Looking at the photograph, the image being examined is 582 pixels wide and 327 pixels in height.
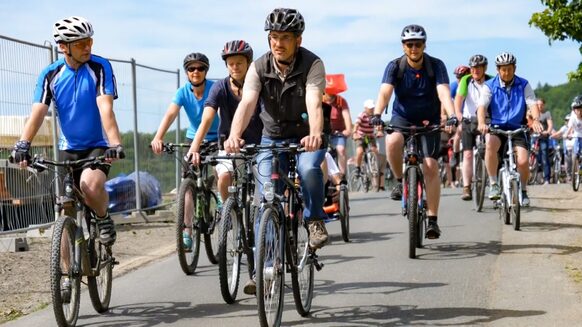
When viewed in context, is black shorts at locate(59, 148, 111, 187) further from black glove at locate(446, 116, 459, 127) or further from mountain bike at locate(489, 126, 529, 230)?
mountain bike at locate(489, 126, 529, 230)

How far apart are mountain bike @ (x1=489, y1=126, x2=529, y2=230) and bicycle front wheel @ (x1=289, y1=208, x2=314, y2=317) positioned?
5355 millimetres

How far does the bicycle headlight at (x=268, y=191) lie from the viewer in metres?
6.82

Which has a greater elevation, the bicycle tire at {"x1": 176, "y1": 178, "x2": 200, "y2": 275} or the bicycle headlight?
the bicycle headlight

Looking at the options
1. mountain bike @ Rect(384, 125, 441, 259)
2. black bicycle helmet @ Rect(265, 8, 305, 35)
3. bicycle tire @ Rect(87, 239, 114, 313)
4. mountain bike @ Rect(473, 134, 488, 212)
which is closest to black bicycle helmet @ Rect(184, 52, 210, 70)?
mountain bike @ Rect(384, 125, 441, 259)

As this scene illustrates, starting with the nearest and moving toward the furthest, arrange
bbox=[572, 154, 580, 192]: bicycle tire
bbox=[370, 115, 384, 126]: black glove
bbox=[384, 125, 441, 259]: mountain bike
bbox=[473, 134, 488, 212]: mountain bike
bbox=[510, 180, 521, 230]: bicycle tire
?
bbox=[384, 125, 441, 259]: mountain bike, bbox=[370, 115, 384, 126]: black glove, bbox=[510, 180, 521, 230]: bicycle tire, bbox=[473, 134, 488, 212]: mountain bike, bbox=[572, 154, 580, 192]: bicycle tire

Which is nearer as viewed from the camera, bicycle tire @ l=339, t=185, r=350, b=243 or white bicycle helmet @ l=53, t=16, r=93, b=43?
white bicycle helmet @ l=53, t=16, r=93, b=43

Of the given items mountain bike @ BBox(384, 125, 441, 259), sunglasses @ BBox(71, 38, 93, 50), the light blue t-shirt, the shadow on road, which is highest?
sunglasses @ BBox(71, 38, 93, 50)

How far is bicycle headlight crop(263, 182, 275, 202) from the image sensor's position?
6820 millimetres

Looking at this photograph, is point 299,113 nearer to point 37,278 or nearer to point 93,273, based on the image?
point 93,273

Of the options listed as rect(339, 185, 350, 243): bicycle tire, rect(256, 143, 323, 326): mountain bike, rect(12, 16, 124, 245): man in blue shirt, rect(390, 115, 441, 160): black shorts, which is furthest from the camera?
rect(339, 185, 350, 243): bicycle tire

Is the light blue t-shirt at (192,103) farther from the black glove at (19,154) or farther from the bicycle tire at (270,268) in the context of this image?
the bicycle tire at (270,268)

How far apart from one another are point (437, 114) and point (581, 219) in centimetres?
400

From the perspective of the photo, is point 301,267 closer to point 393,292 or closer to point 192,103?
point 393,292

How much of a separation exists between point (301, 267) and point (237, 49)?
300 cm
